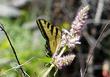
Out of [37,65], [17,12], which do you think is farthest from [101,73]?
[17,12]

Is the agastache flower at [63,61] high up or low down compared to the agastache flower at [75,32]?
down

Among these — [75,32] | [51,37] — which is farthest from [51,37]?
[75,32]

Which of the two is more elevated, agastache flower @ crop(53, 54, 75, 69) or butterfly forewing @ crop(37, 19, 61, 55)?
butterfly forewing @ crop(37, 19, 61, 55)

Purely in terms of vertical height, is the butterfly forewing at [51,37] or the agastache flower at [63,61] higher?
the butterfly forewing at [51,37]

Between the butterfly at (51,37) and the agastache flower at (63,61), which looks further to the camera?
the butterfly at (51,37)

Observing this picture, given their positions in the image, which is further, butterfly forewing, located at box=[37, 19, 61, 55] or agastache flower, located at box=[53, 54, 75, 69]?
butterfly forewing, located at box=[37, 19, 61, 55]

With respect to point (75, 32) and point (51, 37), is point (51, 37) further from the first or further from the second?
point (75, 32)

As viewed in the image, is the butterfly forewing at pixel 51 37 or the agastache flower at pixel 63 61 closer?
the agastache flower at pixel 63 61

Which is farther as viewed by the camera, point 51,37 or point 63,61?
point 51,37

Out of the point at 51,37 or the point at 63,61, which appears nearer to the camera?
the point at 63,61

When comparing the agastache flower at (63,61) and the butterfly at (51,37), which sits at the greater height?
the butterfly at (51,37)

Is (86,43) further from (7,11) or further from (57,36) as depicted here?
(57,36)
